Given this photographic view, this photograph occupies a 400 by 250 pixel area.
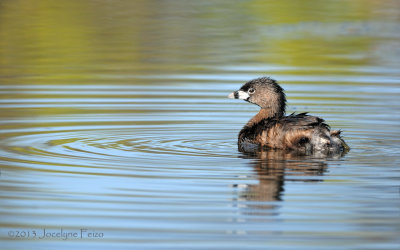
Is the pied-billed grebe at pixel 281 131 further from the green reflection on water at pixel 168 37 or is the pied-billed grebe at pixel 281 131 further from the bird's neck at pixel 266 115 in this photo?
the green reflection on water at pixel 168 37

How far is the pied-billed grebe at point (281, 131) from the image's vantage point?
9781 millimetres

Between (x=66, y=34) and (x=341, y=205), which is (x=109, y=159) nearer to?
(x=341, y=205)

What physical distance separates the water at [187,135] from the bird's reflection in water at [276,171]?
19mm

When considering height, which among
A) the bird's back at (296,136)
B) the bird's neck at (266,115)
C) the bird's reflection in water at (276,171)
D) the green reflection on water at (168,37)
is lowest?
the bird's reflection in water at (276,171)

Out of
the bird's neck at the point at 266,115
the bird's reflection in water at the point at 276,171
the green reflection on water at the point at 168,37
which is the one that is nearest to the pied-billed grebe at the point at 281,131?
the bird's neck at the point at 266,115

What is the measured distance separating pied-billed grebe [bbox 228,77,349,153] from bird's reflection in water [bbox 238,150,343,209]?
111 millimetres

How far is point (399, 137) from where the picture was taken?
10734mm

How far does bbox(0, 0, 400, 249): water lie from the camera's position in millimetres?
6922

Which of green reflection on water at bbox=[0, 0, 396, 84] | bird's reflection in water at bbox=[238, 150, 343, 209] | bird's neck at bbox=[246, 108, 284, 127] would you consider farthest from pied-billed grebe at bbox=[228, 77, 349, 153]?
green reflection on water at bbox=[0, 0, 396, 84]

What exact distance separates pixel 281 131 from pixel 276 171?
130cm

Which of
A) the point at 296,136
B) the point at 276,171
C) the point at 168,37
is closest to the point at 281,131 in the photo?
the point at 296,136

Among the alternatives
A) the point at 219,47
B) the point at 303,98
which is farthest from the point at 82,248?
the point at 219,47

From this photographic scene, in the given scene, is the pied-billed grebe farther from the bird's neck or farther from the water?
the water

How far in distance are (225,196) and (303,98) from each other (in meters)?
6.43
